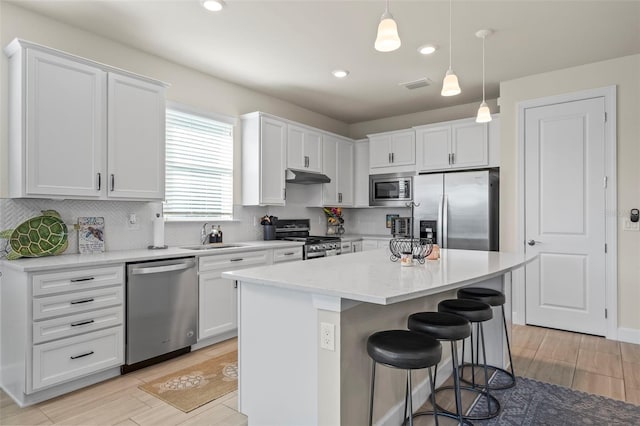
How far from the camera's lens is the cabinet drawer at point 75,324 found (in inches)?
94.7

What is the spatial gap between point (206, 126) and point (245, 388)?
2.94m

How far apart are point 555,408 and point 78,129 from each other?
382cm

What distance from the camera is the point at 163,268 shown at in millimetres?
3027

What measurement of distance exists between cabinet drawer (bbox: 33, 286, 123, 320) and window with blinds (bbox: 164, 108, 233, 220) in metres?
1.19

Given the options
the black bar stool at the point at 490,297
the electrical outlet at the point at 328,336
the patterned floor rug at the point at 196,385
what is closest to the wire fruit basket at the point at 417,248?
the black bar stool at the point at 490,297

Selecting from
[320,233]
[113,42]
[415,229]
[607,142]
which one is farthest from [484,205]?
[113,42]

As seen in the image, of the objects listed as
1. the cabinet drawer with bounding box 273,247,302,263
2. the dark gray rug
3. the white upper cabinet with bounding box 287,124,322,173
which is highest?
the white upper cabinet with bounding box 287,124,322,173

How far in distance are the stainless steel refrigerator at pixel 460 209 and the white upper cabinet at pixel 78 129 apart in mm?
3159

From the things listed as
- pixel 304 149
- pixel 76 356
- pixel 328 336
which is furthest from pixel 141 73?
pixel 328 336

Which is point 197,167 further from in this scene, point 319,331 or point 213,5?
point 319,331

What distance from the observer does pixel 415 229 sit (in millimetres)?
4852

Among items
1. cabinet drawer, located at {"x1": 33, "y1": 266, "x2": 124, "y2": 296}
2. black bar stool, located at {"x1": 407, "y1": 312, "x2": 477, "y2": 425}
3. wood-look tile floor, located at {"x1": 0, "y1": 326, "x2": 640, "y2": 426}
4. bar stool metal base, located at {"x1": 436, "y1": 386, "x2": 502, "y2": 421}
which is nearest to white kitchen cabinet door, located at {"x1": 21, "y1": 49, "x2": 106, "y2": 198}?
cabinet drawer, located at {"x1": 33, "y1": 266, "x2": 124, "y2": 296}

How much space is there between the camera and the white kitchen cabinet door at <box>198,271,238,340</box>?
133 inches

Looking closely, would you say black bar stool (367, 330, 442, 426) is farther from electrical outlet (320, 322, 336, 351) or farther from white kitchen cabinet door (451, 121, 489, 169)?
white kitchen cabinet door (451, 121, 489, 169)
